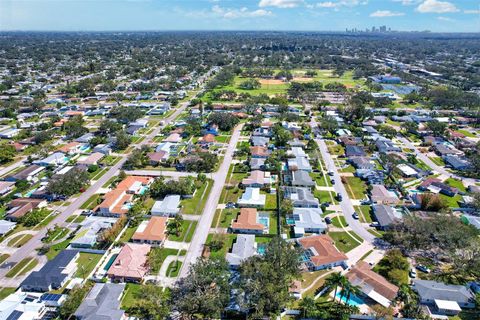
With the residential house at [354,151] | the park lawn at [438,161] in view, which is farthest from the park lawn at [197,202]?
the park lawn at [438,161]

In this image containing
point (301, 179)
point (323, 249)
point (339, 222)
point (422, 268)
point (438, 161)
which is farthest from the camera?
point (438, 161)

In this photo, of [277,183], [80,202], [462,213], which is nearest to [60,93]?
[80,202]

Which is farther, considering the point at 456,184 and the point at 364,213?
the point at 456,184

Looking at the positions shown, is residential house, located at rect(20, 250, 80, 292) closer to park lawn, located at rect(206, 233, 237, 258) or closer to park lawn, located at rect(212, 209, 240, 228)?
park lawn, located at rect(206, 233, 237, 258)

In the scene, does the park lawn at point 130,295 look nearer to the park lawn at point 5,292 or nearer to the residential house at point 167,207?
the park lawn at point 5,292

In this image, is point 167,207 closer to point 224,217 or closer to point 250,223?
point 224,217

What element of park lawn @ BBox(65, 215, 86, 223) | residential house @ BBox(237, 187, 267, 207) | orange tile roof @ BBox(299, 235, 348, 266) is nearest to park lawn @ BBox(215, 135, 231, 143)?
residential house @ BBox(237, 187, 267, 207)

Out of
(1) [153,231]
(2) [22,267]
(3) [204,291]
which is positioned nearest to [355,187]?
(1) [153,231]
